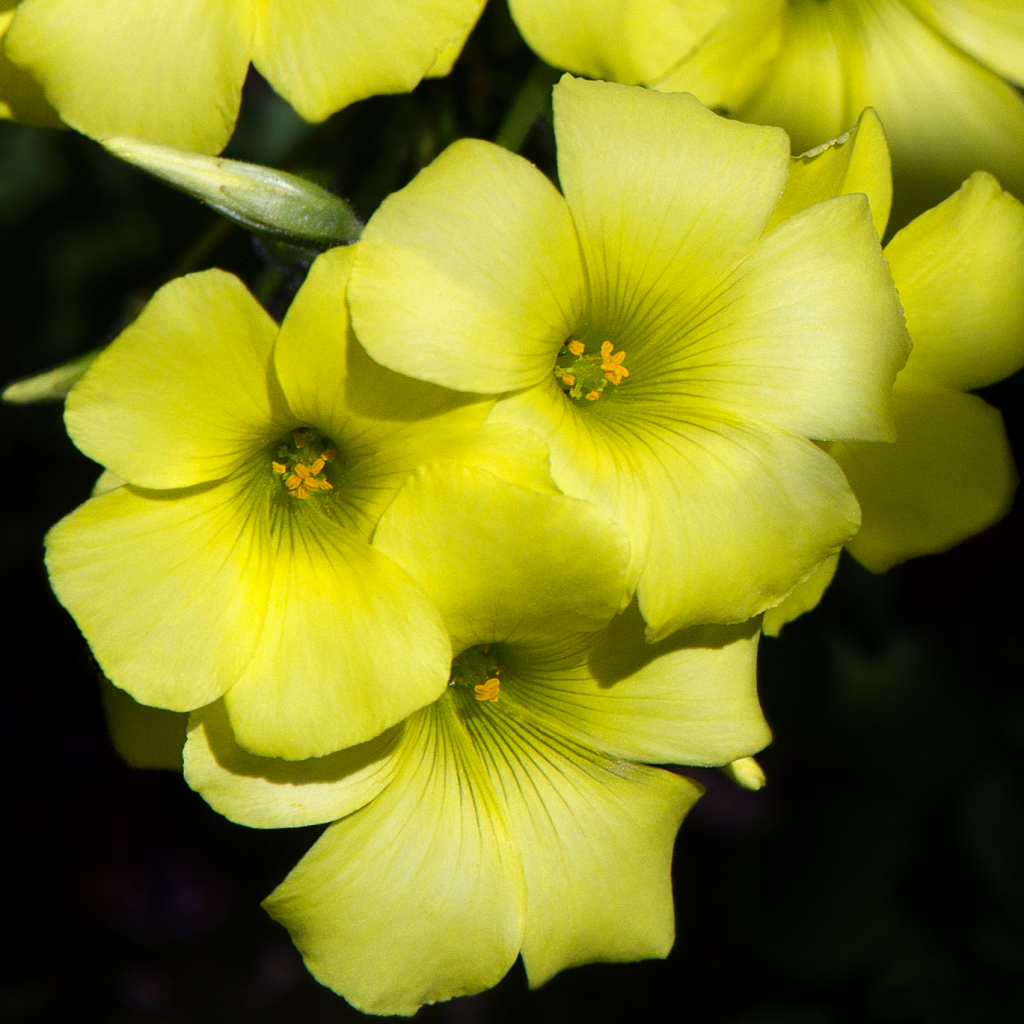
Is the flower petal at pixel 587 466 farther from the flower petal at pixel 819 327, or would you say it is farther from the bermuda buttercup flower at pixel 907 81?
the bermuda buttercup flower at pixel 907 81

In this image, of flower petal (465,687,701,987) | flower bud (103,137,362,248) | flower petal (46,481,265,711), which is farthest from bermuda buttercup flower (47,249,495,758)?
flower petal (465,687,701,987)

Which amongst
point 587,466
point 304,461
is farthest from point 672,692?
point 304,461

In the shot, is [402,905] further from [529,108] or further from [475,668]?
[529,108]

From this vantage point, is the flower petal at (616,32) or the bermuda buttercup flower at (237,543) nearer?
the bermuda buttercup flower at (237,543)

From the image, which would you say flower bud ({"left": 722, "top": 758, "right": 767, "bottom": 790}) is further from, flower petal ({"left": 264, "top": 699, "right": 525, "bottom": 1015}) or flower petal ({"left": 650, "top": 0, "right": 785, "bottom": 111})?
flower petal ({"left": 650, "top": 0, "right": 785, "bottom": 111})

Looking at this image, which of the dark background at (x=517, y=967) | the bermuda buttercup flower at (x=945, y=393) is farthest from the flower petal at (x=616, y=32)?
the dark background at (x=517, y=967)

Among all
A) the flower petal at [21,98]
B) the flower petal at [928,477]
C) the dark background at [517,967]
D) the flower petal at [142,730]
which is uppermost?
the flower petal at [21,98]
